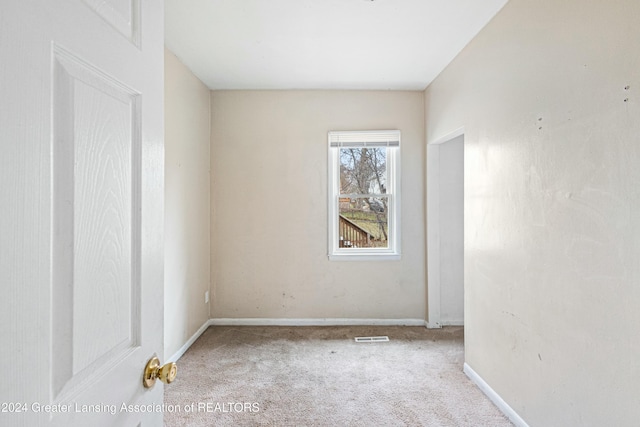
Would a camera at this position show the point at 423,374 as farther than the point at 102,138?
Yes

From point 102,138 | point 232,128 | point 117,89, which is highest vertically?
point 232,128

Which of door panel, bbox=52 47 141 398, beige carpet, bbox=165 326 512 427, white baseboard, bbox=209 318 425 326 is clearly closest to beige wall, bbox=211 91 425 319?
white baseboard, bbox=209 318 425 326

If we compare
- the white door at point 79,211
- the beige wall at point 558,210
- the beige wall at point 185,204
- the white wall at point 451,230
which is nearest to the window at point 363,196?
the white wall at point 451,230

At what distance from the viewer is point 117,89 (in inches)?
27.8

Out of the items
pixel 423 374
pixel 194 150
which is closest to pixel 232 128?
pixel 194 150

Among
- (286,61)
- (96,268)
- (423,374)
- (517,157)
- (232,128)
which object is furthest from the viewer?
(232,128)

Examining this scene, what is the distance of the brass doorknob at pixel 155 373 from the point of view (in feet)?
2.64

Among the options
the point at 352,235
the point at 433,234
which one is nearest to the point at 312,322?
the point at 352,235

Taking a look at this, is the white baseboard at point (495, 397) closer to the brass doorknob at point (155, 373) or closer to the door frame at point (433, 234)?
the door frame at point (433, 234)

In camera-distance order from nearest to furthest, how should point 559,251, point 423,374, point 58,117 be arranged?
point 58,117 < point 559,251 < point 423,374

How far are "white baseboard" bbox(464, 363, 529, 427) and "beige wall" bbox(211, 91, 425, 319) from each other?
1.14 metres

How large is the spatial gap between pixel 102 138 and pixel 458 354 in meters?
3.13

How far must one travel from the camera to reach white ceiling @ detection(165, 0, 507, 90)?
211 cm

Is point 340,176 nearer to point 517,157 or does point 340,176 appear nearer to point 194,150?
point 194,150
